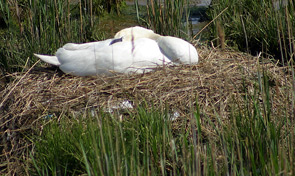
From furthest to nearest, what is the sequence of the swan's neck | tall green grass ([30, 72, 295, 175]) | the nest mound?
the swan's neck
the nest mound
tall green grass ([30, 72, 295, 175])

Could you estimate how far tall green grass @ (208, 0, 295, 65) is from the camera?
5180 mm

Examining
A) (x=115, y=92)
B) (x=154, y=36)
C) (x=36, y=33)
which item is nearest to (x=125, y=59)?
(x=115, y=92)

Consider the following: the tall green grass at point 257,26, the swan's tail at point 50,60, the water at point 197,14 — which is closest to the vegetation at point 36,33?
the swan's tail at point 50,60

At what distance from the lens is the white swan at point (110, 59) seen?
4.36 m

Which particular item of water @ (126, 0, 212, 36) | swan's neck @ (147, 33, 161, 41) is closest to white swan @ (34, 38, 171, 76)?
swan's neck @ (147, 33, 161, 41)

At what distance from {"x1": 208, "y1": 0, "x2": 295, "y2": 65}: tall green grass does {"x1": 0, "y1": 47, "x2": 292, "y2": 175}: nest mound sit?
814 mm

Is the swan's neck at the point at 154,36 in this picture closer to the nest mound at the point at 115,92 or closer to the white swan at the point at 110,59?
the white swan at the point at 110,59

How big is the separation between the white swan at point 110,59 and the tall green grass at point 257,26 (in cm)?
104

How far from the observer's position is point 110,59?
4.34 meters

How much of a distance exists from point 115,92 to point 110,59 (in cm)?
37

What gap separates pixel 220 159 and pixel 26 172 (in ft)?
3.91

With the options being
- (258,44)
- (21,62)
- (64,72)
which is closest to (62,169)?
(64,72)

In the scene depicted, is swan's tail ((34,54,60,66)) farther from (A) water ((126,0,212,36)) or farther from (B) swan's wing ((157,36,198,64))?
(A) water ((126,0,212,36))

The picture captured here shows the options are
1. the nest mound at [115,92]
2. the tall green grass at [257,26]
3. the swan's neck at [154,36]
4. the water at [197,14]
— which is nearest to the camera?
the nest mound at [115,92]
